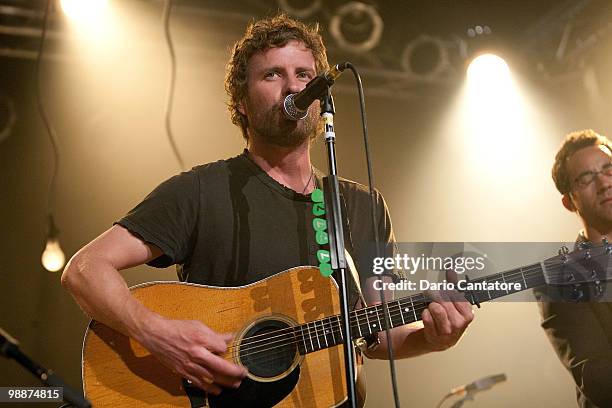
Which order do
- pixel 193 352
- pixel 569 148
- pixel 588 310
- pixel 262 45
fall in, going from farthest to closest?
1. pixel 569 148
2. pixel 588 310
3. pixel 262 45
4. pixel 193 352

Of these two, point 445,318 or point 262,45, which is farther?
point 262,45

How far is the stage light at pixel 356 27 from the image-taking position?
13.5 feet

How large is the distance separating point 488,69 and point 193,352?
3.10 m

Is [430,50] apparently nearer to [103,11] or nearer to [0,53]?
[103,11]

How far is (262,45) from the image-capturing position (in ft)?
9.04

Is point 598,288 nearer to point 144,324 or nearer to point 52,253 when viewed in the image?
point 144,324

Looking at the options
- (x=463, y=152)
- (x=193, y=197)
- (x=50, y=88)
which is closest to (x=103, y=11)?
(x=50, y=88)

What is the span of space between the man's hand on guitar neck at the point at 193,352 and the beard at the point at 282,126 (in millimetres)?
846

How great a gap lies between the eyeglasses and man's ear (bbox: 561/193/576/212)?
4.9 inches

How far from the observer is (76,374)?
3.46 m

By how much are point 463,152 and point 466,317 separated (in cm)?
230

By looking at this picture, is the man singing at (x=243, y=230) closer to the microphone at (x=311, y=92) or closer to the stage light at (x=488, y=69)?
the microphone at (x=311, y=92)

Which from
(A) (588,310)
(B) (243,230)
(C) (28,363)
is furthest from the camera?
(A) (588,310)

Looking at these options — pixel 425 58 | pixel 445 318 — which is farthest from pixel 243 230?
pixel 425 58
